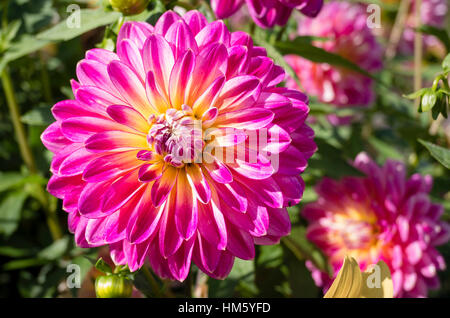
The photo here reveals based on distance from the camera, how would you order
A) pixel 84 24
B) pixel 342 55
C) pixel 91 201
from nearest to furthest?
pixel 91 201, pixel 84 24, pixel 342 55

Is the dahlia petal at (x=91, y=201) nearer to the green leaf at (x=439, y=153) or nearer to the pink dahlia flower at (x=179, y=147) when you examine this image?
the pink dahlia flower at (x=179, y=147)

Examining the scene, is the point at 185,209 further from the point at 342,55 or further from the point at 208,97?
the point at 342,55

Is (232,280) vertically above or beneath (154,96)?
beneath

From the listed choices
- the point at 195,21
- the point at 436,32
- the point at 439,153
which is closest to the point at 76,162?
the point at 195,21

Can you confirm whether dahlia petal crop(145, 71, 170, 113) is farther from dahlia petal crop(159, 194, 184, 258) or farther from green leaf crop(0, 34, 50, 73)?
green leaf crop(0, 34, 50, 73)

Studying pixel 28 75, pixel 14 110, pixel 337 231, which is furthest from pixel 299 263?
pixel 28 75

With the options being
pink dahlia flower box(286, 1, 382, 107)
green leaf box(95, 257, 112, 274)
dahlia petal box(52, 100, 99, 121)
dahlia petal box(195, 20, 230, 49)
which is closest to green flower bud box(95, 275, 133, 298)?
green leaf box(95, 257, 112, 274)
